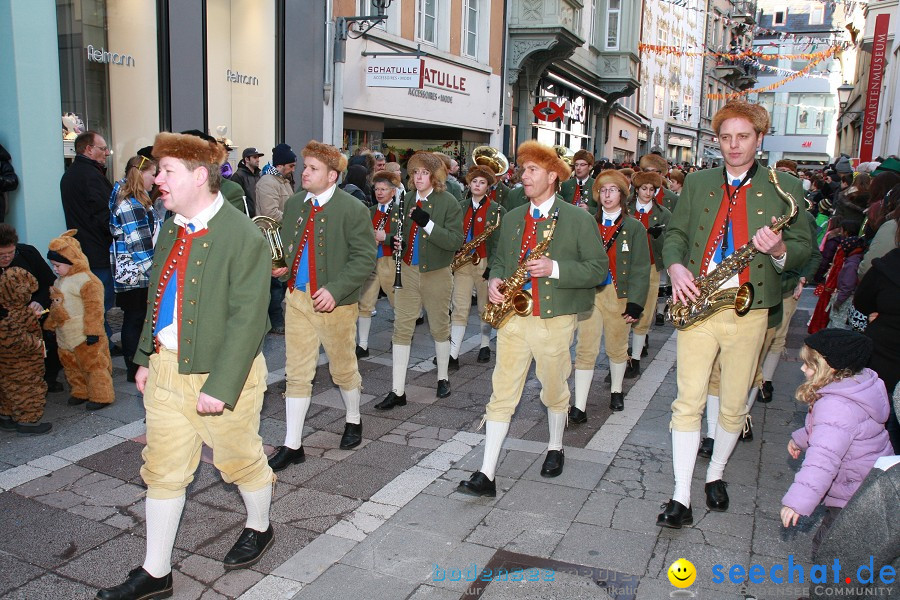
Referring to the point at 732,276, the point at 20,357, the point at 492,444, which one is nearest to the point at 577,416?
the point at 492,444

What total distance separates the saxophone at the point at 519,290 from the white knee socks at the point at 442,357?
6.57 ft

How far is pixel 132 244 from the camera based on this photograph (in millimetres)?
6383

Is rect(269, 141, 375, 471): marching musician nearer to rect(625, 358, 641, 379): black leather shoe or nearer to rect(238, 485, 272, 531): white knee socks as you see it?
rect(238, 485, 272, 531): white knee socks

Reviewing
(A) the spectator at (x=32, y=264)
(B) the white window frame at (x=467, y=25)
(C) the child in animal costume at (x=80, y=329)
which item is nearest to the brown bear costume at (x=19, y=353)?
(A) the spectator at (x=32, y=264)

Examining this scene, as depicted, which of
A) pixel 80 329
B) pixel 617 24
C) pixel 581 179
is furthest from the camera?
pixel 617 24

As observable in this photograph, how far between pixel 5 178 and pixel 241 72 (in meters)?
4.88

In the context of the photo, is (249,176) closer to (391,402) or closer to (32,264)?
(32,264)

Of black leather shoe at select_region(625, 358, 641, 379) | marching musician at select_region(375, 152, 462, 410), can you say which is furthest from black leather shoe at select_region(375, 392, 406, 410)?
black leather shoe at select_region(625, 358, 641, 379)

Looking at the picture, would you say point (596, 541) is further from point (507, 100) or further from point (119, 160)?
point (507, 100)

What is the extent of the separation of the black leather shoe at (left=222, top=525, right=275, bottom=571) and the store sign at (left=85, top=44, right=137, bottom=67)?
747cm

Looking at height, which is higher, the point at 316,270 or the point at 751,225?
the point at 751,225

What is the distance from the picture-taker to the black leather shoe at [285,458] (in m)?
4.96

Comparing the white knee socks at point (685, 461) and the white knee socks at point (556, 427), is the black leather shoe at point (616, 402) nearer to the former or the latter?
the white knee socks at point (556, 427)

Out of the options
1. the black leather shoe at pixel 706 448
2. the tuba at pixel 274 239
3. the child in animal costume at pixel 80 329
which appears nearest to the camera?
the tuba at pixel 274 239
